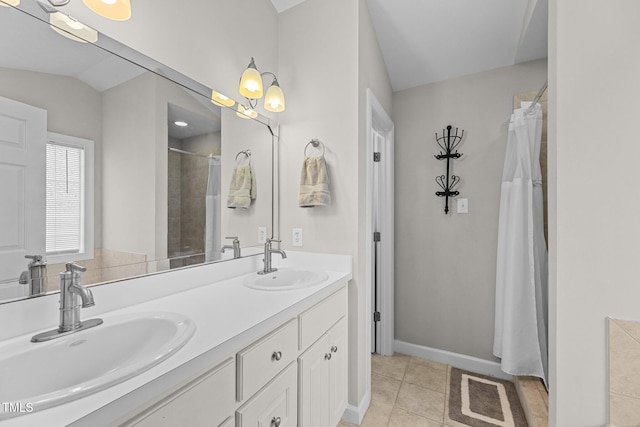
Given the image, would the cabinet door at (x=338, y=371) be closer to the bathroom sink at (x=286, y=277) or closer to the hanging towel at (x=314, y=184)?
the bathroom sink at (x=286, y=277)

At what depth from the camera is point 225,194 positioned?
1.59m

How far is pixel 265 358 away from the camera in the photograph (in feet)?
3.14

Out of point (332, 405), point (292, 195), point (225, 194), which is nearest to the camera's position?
point (332, 405)

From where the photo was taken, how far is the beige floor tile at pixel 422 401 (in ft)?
5.65

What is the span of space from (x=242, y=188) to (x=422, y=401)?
5.93ft

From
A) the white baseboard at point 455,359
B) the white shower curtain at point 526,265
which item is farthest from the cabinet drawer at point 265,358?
the white baseboard at point 455,359

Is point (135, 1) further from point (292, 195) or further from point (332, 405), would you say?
point (332, 405)

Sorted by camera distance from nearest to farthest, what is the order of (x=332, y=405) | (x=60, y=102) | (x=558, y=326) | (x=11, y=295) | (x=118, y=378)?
(x=118, y=378) → (x=11, y=295) → (x=60, y=102) → (x=558, y=326) → (x=332, y=405)

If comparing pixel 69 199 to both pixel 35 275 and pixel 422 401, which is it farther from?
pixel 422 401

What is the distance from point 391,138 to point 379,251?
38.9 inches

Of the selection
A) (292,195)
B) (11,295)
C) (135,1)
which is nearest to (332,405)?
(292,195)

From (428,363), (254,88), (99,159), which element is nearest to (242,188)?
(254,88)

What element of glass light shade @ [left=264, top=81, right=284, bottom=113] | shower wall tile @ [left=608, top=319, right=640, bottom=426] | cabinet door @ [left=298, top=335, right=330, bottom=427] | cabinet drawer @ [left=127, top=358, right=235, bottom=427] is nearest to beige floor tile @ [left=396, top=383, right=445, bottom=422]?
cabinet door @ [left=298, top=335, right=330, bottom=427]

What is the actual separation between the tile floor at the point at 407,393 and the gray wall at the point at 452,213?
0.75ft
